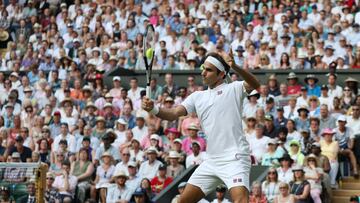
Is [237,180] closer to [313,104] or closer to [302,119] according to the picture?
[302,119]

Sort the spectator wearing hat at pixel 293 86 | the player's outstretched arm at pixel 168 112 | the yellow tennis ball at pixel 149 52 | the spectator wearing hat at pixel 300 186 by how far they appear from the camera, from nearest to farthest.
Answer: the player's outstretched arm at pixel 168 112, the yellow tennis ball at pixel 149 52, the spectator wearing hat at pixel 300 186, the spectator wearing hat at pixel 293 86

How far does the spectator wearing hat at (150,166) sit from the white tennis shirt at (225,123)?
7239 mm

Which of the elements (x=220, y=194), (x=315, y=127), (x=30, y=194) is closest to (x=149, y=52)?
(x=30, y=194)

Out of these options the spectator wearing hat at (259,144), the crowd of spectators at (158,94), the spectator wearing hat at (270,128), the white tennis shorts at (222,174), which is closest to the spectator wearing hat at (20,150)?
the crowd of spectators at (158,94)

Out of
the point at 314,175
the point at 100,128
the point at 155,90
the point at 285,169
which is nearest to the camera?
the point at 314,175

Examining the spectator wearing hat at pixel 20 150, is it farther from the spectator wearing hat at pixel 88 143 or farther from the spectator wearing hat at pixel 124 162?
the spectator wearing hat at pixel 124 162

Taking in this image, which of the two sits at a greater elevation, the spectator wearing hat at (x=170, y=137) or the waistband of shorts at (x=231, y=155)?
the waistband of shorts at (x=231, y=155)

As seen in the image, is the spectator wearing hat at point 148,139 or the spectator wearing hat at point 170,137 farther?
the spectator wearing hat at point 148,139

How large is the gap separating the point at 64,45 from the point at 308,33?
21.8 feet

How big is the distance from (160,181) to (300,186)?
287 centimetres

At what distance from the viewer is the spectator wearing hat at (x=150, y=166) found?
1739cm

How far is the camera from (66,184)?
17.6 metres

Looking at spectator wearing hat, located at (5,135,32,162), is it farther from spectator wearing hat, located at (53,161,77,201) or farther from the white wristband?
the white wristband

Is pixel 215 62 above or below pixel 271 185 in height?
above
